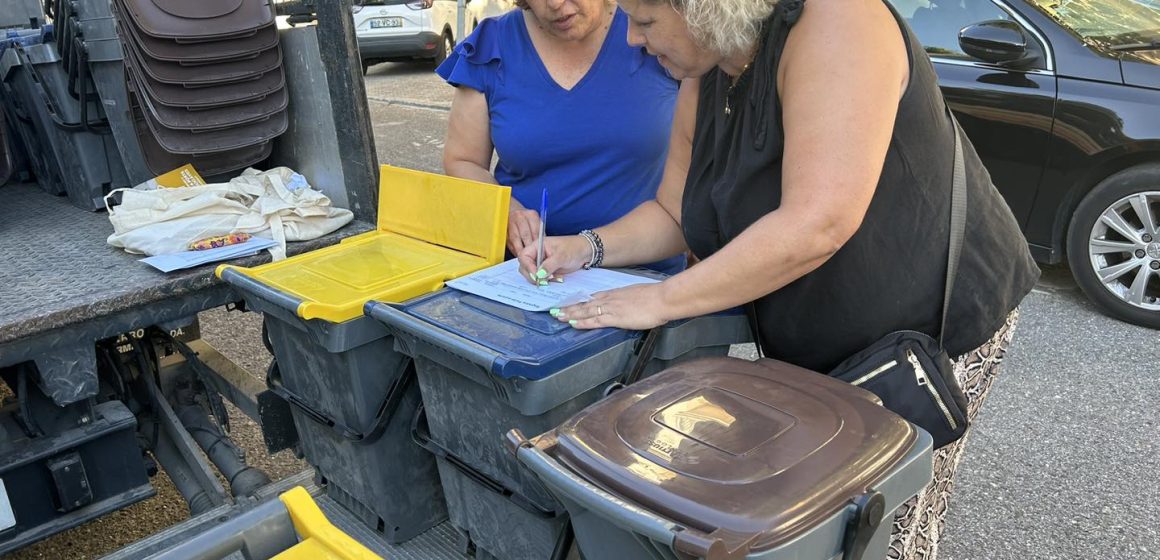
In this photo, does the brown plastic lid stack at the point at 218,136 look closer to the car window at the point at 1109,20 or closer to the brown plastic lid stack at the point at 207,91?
the brown plastic lid stack at the point at 207,91

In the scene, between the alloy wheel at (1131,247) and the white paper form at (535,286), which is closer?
the white paper form at (535,286)

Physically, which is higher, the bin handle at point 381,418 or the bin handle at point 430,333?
the bin handle at point 430,333

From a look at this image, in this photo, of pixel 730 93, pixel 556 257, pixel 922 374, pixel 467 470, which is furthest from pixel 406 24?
pixel 922 374

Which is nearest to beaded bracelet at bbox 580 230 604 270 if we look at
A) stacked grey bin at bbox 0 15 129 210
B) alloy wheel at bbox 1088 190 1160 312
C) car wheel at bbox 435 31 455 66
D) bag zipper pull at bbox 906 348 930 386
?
bag zipper pull at bbox 906 348 930 386

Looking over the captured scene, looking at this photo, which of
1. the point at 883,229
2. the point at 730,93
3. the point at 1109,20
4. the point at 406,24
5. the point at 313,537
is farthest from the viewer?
the point at 406,24

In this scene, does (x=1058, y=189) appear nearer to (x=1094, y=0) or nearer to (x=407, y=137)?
(x=1094, y=0)

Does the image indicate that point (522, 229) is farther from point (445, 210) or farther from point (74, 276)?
point (74, 276)

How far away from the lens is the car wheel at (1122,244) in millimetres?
4109

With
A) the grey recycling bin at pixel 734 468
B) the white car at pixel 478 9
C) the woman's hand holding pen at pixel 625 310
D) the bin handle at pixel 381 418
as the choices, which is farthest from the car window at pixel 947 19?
the white car at pixel 478 9

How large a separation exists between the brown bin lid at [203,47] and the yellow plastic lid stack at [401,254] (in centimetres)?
64

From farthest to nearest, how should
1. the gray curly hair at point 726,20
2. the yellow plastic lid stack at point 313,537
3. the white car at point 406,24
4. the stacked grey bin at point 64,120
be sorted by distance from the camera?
the white car at point 406,24, the stacked grey bin at point 64,120, the gray curly hair at point 726,20, the yellow plastic lid stack at point 313,537

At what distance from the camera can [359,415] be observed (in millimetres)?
1998

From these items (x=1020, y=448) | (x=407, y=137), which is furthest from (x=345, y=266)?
(x=407, y=137)

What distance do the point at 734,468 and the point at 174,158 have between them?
220 cm
